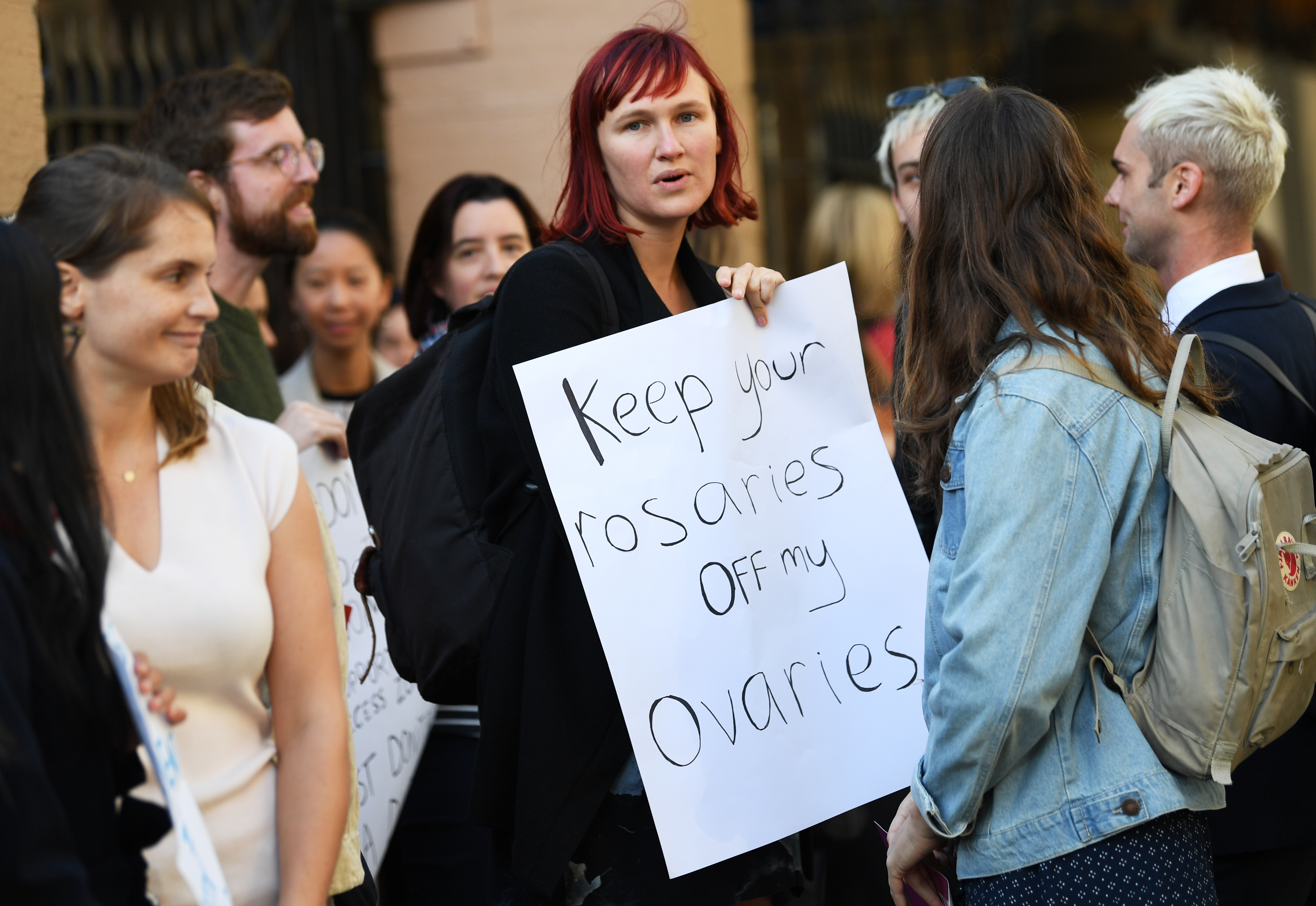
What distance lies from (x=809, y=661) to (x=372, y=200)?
4029 millimetres

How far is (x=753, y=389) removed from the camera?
92.4 inches

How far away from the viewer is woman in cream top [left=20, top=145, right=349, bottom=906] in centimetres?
183

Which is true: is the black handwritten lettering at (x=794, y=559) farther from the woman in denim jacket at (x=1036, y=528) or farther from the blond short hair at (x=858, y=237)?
the blond short hair at (x=858, y=237)

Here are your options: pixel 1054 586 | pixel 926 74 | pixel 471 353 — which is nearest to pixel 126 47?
pixel 471 353

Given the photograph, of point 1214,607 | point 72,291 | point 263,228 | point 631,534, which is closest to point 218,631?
point 72,291

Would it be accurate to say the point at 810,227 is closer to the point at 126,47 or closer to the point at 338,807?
the point at 126,47

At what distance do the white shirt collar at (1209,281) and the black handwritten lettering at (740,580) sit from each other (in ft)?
4.00

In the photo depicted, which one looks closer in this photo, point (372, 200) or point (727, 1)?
point (372, 200)

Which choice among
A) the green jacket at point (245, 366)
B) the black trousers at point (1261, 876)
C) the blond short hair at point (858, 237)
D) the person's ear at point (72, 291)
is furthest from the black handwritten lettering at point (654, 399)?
the blond short hair at point (858, 237)

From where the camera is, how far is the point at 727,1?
20.1 feet

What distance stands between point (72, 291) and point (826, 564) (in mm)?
1328

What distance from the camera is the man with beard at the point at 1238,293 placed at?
240 centimetres

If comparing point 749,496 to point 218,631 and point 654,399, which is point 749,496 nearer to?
point 654,399

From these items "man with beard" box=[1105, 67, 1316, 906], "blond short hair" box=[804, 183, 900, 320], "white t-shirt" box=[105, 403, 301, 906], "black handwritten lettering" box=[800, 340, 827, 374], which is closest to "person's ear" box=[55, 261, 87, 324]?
Result: "white t-shirt" box=[105, 403, 301, 906]
